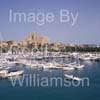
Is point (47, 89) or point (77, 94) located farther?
point (47, 89)

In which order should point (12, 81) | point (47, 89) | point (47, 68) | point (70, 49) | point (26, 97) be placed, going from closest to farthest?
point (26, 97)
point (47, 89)
point (12, 81)
point (47, 68)
point (70, 49)

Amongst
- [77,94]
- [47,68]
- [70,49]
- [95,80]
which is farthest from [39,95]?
[70,49]

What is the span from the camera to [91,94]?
5141 mm

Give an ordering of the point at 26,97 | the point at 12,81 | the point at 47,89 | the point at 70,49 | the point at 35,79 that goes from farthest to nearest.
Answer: the point at 70,49 < the point at 35,79 < the point at 12,81 < the point at 47,89 < the point at 26,97

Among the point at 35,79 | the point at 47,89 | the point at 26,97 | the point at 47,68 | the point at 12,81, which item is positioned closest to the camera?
the point at 26,97

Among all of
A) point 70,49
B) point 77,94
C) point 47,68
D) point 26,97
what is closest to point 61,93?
point 77,94

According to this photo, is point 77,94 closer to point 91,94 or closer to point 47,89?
point 91,94

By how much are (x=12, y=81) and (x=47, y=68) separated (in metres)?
2.39

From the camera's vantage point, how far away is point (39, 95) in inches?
200

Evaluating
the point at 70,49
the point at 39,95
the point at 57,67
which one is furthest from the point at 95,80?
the point at 70,49

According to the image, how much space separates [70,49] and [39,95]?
10735 millimetres

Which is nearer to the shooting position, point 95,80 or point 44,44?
point 95,80

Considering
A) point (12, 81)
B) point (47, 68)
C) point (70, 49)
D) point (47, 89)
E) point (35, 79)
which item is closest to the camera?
point (47, 89)

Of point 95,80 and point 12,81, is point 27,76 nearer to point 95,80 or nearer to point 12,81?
point 12,81
